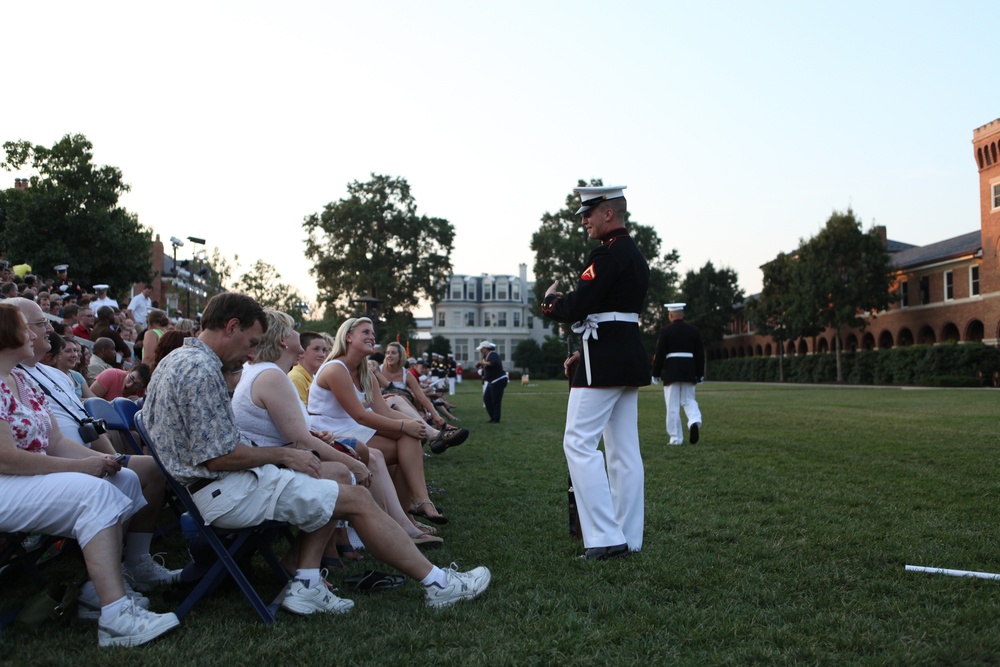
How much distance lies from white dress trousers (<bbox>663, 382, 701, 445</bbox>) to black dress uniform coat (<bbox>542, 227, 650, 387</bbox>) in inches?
259

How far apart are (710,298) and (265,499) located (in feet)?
267

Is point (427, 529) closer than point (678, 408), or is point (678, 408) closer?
point (427, 529)

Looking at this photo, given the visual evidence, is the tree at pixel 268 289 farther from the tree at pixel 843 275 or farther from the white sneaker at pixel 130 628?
the white sneaker at pixel 130 628

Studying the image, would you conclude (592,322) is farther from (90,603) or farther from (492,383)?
(492,383)

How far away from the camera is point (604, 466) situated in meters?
5.25

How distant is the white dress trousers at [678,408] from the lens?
1161 cm

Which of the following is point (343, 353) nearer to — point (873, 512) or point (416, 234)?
point (873, 512)

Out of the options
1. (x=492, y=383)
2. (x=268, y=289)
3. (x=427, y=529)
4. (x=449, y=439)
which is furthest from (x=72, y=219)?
(x=427, y=529)

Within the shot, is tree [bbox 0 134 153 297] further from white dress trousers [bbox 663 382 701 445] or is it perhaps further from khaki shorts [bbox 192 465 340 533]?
khaki shorts [bbox 192 465 340 533]

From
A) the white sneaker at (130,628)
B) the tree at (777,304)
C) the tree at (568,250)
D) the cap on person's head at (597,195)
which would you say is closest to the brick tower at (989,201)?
the tree at (777,304)

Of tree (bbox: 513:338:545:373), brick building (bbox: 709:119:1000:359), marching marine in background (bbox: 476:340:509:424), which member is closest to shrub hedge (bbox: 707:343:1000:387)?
brick building (bbox: 709:119:1000:359)

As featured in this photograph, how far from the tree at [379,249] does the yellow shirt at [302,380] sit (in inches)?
2036

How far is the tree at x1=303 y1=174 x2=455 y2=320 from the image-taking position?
196 feet

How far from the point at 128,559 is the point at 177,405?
1243mm
